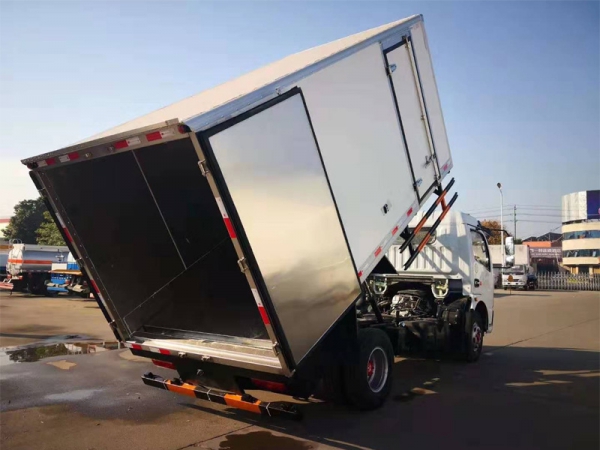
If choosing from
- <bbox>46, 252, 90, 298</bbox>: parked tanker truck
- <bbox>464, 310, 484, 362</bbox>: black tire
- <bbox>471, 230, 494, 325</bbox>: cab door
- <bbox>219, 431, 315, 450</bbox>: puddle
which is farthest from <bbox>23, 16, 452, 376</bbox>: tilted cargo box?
<bbox>46, 252, 90, 298</bbox>: parked tanker truck

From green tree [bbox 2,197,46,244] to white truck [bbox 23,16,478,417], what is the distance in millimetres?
52671

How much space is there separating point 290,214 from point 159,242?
8.29 feet

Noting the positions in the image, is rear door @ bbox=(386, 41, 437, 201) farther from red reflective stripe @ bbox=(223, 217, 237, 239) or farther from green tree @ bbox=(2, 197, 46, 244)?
green tree @ bbox=(2, 197, 46, 244)

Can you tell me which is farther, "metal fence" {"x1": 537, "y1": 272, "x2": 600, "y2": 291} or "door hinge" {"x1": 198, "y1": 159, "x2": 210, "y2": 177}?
"metal fence" {"x1": 537, "y1": 272, "x2": 600, "y2": 291}

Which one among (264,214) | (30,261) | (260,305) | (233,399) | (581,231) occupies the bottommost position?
(581,231)

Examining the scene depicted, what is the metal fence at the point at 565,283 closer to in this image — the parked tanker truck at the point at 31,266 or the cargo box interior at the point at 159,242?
the parked tanker truck at the point at 31,266

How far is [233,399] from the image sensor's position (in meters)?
4.99

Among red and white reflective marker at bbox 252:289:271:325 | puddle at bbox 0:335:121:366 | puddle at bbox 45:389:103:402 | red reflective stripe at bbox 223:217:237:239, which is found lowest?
puddle at bbox 0:335:121:366

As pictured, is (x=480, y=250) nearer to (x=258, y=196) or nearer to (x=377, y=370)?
(x=377, y=370)

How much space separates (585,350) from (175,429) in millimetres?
9131

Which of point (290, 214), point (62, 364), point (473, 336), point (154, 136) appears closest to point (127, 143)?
point (154, 136)

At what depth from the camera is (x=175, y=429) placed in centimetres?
533

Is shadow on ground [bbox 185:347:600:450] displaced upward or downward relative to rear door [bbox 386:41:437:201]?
downward

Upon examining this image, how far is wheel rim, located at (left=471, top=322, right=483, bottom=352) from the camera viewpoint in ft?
29.3
